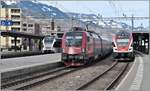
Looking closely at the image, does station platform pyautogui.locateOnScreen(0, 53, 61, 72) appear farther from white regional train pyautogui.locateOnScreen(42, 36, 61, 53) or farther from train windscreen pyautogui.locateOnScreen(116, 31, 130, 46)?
white regional train pyautogui.locateOnScreen(42, 36, 61, 53)

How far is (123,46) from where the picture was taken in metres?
42.8

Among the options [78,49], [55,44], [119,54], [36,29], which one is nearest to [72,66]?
[78,49]

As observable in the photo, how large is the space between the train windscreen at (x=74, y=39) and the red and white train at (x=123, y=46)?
9.65m

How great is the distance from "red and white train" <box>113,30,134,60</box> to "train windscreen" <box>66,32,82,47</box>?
965 cm

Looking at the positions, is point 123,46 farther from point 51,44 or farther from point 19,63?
point 51,44

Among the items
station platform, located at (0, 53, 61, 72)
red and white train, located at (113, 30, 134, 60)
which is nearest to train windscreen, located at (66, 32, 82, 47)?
station platform, located at (0, 53, 61, 72)

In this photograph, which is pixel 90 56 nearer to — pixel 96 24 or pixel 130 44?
pixel 130 44

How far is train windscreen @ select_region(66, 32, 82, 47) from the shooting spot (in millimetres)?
33622

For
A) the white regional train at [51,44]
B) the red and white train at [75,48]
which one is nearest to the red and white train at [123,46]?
the red and white train at [75,48]

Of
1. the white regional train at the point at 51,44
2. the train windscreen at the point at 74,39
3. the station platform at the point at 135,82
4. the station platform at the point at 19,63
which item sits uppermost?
the train windscreen at the point at 74,39

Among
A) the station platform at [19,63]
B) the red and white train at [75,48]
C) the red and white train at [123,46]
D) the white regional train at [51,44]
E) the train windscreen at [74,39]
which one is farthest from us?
the white regional train at [51,44]

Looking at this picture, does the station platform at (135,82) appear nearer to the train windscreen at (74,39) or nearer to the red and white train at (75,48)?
the red and white train at (75,48)

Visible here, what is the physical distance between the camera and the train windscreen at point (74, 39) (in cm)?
3362

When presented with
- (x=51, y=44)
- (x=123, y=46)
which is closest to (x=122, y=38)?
(x=123, y=46)
